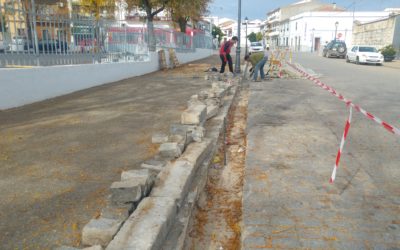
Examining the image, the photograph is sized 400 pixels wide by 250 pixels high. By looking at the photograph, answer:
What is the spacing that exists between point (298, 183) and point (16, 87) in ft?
21.5

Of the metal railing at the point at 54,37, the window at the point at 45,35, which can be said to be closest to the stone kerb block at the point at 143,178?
the metal railing at the point at 54,37

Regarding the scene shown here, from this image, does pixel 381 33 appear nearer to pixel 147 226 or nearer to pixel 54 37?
pixel 54 37

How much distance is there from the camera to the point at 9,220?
278cm

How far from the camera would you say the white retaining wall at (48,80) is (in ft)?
23.4

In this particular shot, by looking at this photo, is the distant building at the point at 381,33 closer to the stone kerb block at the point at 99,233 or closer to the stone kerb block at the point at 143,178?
the stone kerb block at the point at 143,178

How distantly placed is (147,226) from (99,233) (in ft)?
1.15

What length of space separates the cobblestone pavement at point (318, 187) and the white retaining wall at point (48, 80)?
17.2ft

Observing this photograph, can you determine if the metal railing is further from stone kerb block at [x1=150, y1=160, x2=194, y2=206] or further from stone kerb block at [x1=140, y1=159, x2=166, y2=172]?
stone kerb block at [x1=150, y1=160, x2=194, y2=206]

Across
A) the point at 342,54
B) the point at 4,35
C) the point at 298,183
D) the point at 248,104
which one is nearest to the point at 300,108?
the point at 248,104

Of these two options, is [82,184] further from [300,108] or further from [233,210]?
[300,108]

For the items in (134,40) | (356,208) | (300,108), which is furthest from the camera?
(134,40)

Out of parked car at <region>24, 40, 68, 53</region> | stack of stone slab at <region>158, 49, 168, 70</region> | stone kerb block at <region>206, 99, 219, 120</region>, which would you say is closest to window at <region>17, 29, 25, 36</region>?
parked car at <region>24, 40, 68, 53</region>

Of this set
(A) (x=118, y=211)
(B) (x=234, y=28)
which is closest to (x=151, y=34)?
(A) (x=118, y=211)

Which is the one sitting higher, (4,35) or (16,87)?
(4,35)
